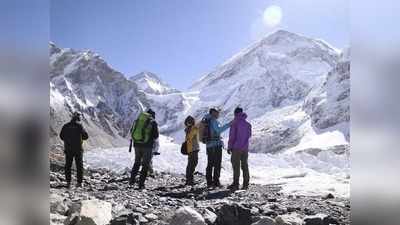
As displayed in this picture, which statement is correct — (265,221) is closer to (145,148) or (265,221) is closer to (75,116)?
(145,148)

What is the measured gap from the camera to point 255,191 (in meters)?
3.61

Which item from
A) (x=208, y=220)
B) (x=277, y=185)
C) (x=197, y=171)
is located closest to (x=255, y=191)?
(x=277, y=185)

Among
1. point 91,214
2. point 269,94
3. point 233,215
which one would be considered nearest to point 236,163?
point 233,215

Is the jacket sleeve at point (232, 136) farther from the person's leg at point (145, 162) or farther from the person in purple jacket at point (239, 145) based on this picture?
the person's leg at point (145, 162)

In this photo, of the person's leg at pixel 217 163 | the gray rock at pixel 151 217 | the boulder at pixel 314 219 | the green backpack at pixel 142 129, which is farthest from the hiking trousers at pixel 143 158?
the boulder at pixel 314 219

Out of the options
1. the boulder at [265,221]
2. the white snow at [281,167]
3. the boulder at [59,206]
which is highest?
the white snow at [281,167]

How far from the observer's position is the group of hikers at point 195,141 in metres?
3.84

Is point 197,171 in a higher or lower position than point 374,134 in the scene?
lower

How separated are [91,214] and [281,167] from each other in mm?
2329

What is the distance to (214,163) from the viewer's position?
13.3 ft

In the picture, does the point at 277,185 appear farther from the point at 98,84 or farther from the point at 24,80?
the point at 98,84

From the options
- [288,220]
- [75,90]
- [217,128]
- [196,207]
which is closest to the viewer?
[288,220]

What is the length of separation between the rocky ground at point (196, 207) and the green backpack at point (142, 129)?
46 centimetres

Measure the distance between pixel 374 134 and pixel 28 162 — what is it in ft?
4.63
